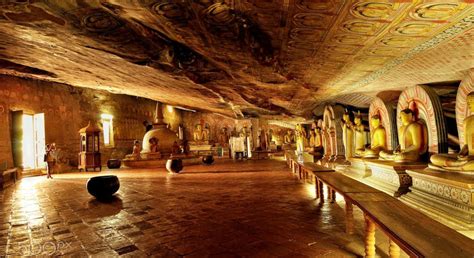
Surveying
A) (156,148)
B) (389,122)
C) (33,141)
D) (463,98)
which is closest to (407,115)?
(463,98)

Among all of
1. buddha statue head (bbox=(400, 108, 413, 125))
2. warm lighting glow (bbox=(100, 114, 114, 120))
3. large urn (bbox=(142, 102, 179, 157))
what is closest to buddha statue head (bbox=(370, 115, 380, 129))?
buddha statue head (bbox=(400, 108, 413, 125))

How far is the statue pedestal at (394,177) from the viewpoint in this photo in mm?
5664

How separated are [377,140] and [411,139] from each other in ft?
5.70

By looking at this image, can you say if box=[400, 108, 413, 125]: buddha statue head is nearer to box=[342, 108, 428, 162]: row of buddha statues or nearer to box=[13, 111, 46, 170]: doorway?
box=[342, 108, 428, 162]: row of buddha statues

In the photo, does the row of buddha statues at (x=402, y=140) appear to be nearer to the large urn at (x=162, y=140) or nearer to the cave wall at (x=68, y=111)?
the large urn at (x=162, y=140)

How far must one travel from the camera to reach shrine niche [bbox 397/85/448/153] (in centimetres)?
559

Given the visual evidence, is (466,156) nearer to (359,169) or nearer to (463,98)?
(463,98)

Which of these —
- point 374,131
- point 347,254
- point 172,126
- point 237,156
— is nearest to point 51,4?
point 347,254

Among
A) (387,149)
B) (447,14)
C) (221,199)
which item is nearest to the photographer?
(447,14)

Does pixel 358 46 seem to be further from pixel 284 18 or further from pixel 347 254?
pixel 347 254

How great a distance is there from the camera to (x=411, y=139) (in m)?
6.11

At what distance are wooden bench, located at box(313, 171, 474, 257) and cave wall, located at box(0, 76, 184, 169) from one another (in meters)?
14.1

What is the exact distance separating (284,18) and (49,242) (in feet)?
13.9

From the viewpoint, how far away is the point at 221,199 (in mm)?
5750
